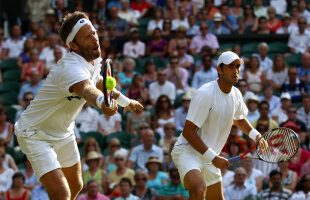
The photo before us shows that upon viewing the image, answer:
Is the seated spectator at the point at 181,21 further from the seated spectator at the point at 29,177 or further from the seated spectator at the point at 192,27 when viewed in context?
the seated spectator at the point at 29,177

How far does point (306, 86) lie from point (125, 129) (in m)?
3.44

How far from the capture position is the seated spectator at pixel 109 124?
1304 centimetres

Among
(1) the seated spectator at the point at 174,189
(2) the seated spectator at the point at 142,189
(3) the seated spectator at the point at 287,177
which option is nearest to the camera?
(1) the seated spectator at the point at 174,189

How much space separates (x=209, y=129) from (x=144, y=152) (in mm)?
4683

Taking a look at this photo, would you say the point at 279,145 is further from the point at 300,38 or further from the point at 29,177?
the point at 300,38

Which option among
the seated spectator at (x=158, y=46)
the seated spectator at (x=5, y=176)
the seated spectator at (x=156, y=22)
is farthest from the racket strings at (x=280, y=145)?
the seated spectator at (x=156, y=22)

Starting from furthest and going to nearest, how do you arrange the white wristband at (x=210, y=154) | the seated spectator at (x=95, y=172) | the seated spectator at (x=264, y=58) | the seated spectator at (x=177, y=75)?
the seated spectator at (x=264, y=58) < the seated spectator at (x=177, y=75) < the seated spectator at (x=95, y=172) < the white wristband at (x=210, y=154)

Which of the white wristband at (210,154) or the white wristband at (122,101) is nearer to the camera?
the white wristband at (122,101)

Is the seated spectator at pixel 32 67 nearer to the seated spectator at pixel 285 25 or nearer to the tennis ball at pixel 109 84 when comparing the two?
the seated spectator at pixel 285 25

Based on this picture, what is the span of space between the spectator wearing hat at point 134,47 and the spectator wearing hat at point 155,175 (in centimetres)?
425

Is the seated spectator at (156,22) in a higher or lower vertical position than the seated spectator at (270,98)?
higher

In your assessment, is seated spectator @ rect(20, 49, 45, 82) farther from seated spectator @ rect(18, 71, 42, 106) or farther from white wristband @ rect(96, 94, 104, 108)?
white wristband @ rect(96, 94, 104, 108)

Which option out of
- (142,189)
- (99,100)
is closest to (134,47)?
(142,189)

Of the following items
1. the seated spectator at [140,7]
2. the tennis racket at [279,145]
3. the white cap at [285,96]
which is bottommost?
the white cap at [285,96]
